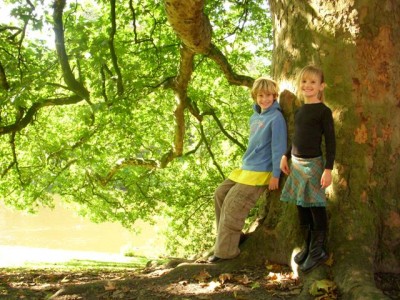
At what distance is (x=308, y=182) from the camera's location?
357cm

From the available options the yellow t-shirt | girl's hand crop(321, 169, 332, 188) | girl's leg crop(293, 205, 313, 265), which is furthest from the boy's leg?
girl's hand crop(321, 169, 332, 188)

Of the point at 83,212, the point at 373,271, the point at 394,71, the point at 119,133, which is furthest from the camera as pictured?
the point at 83,212

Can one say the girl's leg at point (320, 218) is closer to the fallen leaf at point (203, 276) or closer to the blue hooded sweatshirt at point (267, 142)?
the blue hooded sweatshirt at point (267, 142)

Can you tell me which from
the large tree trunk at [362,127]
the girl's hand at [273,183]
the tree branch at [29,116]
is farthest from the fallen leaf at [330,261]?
the tree branch at [29,116]

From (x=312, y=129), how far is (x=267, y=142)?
58cm

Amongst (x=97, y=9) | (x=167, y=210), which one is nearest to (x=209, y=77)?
(x=97, y=9)

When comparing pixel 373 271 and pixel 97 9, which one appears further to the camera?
pixel 97 9

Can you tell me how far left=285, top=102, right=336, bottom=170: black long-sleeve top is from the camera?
349cm

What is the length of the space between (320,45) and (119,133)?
8.16 meters

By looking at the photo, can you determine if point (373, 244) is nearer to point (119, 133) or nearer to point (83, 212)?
point (119, 133)

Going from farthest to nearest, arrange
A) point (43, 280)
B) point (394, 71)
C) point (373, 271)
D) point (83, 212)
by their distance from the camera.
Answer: point (83, 212) < point (43, 280) < point (394, 71) < point (373, 271)

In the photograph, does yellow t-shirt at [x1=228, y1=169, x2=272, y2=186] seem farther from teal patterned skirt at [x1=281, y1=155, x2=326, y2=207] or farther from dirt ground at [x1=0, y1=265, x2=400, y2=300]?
dirt ground at [x1=0, y1=265, x2=400, y2=300]

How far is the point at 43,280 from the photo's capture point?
15.9ft

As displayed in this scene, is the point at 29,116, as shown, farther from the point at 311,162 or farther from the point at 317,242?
the point at 317,242
